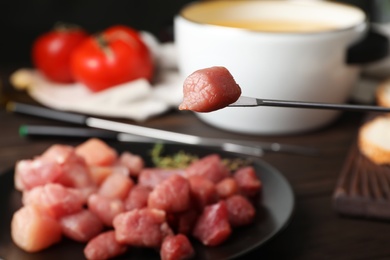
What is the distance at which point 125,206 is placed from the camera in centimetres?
92

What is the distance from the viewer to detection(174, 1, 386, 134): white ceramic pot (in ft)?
4.26

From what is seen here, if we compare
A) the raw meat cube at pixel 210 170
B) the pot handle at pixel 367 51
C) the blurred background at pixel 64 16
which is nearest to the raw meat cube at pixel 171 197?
the raw meat cube at pixel 210 170

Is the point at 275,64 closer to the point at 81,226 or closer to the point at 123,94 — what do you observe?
the point at 123,94

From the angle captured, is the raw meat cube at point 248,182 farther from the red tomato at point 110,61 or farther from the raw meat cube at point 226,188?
the red tomato at point 110,61

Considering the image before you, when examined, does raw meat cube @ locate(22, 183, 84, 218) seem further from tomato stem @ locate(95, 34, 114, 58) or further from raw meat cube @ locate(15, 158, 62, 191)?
tomato stem @ locate(95, 34, 114, 58)

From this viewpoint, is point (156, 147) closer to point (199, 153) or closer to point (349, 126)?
point (199, 153)

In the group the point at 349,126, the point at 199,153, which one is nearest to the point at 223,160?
the point at 199,153

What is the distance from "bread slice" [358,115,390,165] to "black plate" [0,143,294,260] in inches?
8.9

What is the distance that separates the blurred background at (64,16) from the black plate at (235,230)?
1.05 metres

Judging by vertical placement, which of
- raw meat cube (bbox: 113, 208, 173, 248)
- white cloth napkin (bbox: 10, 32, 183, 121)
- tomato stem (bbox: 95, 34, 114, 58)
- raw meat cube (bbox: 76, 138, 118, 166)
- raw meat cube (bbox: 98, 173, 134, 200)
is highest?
raw meat cube (bbox: 113, 208, 173, 248)

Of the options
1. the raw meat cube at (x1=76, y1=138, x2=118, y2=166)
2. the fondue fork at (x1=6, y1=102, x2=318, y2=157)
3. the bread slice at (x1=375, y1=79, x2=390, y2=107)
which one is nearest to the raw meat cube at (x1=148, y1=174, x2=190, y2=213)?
the raw meat cube at (x1=76, y1=138, x2=118, y2=166)

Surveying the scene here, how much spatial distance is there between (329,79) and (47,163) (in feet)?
2.17

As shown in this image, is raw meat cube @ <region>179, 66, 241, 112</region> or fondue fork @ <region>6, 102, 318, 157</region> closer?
raw meat cube @ <region>179, 66, 241, 112</region>

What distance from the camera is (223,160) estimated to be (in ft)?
3.70
